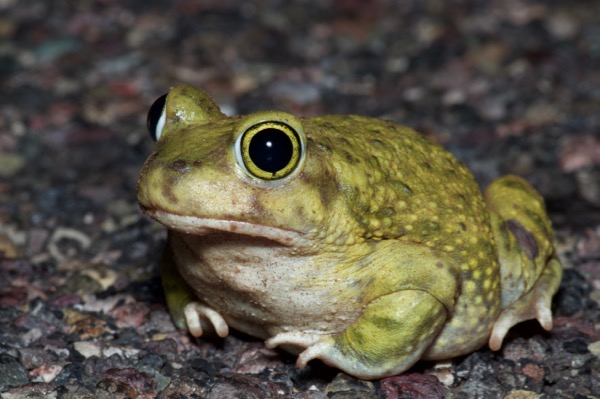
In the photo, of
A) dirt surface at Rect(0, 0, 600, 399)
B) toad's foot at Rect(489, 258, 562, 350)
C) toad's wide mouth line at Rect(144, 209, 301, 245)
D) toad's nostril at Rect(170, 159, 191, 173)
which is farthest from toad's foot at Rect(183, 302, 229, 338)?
toad's foot at Rect(489, 258, 562, 350)

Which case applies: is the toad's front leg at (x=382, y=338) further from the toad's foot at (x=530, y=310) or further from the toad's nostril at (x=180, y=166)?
the toad's nostril at (x=180, y=166)

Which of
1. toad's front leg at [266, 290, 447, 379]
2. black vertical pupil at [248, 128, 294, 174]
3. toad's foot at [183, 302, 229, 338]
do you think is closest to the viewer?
black vertical pupil at [248, 128, 294, 174]

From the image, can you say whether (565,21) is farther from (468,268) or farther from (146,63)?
(468,268)

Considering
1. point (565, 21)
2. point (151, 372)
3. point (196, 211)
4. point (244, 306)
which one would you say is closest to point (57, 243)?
point (151, 372)

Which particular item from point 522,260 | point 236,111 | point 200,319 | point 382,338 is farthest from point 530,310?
point 236,111

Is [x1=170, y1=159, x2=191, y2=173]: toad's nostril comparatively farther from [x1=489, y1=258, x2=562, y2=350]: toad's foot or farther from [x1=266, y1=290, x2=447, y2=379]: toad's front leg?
[x1=489, y1=258, x2=562, y2=350]: toad's foot

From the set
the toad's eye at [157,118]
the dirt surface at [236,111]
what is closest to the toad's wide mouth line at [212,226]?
the toad's eye at [157,118]

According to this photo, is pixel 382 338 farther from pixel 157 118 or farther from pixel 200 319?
pixel 157 118
